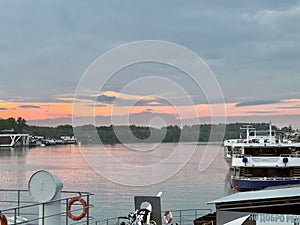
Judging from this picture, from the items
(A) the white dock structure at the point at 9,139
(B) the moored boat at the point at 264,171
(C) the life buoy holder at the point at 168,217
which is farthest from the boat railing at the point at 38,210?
(A) the white dock structure at the point at 9,139

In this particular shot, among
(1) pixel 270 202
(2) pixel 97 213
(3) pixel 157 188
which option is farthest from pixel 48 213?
(3) pixel 157 188

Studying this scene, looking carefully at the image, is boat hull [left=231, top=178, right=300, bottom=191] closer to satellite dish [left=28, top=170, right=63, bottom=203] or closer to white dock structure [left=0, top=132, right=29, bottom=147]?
satellite dish [left=28, top=170, right=63, bottom=203]

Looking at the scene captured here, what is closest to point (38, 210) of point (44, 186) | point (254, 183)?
point (44, 186)

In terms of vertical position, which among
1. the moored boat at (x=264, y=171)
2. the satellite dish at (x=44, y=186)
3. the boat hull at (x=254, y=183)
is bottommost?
the boat hull at (x=254, y=183)

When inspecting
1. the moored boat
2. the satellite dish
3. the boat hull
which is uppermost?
the satellite dish

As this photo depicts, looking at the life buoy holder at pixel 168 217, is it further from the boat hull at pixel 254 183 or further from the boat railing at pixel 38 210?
the boat hull at pixel 254 183

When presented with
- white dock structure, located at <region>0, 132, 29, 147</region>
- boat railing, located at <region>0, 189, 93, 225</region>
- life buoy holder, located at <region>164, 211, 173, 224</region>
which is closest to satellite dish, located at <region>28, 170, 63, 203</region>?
boat railing, located at <region>0, 189, 93, 225</region>

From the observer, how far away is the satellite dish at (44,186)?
10922 millimetres

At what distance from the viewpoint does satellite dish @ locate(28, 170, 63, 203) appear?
35.8 feet

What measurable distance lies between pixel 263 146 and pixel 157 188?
1242 centimetres

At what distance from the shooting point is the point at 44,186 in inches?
431

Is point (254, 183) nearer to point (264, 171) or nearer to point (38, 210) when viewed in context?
point (264, 171)

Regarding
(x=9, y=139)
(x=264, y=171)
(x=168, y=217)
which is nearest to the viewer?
(x=168, y=217)

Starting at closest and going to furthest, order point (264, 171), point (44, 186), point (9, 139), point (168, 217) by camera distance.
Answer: point (44, 186) → point (168, 217) → point (264, 171) → point (9, 139)
